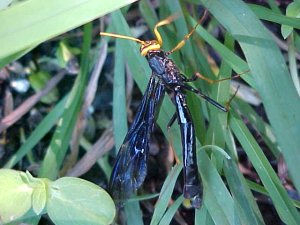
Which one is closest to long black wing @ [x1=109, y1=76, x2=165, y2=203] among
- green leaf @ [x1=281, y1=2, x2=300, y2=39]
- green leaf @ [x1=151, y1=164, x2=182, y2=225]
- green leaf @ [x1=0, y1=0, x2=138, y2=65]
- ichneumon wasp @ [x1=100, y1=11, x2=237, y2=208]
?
ichneumon wasp @ [x1=100, y1=11, x2=237, y2=208]

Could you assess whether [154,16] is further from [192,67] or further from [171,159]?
[171,159]

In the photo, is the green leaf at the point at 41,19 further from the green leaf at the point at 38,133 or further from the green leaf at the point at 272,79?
the green leaf at the point at 38,133

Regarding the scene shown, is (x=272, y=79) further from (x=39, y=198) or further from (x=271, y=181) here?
(x=39, y=198)

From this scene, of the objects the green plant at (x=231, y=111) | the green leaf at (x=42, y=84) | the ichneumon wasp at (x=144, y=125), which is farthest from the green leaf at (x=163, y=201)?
the green leaf at (x=42, y=84)

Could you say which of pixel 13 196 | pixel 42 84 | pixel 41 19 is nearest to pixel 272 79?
pixel 41 19

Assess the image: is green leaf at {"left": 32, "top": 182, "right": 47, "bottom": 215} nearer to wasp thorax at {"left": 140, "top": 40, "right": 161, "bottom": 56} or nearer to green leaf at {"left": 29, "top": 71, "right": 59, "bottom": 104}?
wasp thorax at {"left": 140, "top": 40, "right": 161, "bottom": 56}
